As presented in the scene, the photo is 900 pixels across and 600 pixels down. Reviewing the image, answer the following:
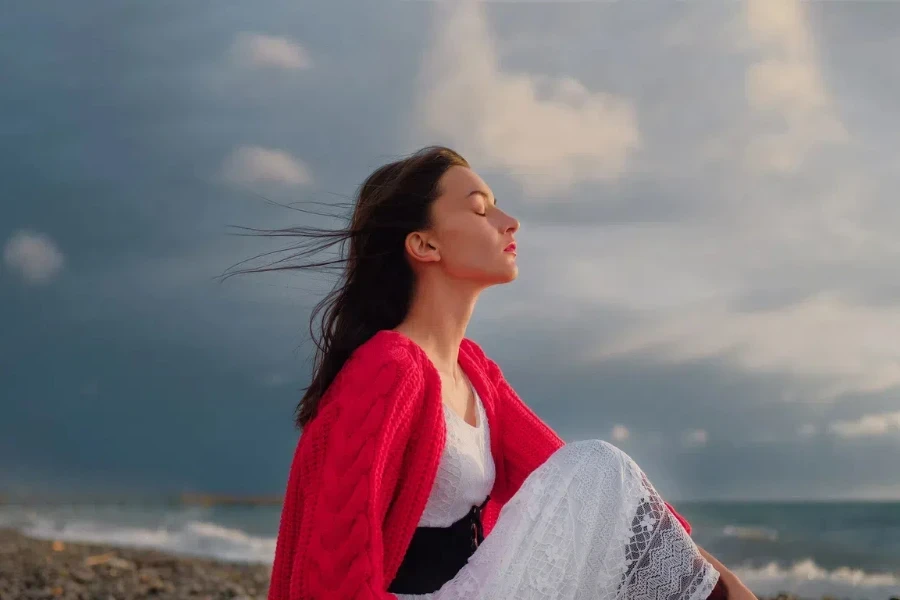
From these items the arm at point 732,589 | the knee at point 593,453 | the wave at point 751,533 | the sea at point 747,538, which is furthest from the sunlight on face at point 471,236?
the wave at point 751,533

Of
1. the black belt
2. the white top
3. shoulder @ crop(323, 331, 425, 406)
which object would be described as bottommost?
the black belt

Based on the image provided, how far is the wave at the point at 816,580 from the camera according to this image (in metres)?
8.80

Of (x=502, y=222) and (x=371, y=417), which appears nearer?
(x=371, y=417)

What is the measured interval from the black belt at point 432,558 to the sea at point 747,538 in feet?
19.7

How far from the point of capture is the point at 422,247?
2.66m

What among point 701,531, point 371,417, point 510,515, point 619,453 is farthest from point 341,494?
point 701,531

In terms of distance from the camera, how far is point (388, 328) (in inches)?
106

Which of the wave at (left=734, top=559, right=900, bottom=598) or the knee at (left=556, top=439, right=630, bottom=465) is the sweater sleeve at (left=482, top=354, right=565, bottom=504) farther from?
the wave at (left=734, top=559, right=900, bottom=598)

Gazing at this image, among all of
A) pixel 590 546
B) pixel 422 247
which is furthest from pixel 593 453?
pixel 422 247

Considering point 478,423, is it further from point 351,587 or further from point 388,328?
point 351,587

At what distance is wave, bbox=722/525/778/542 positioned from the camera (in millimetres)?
11500

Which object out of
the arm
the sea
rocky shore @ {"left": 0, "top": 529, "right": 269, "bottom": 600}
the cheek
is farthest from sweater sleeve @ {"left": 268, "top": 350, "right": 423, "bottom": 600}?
the sea

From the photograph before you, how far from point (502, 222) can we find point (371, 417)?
779mm

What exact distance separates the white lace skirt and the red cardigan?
22 cm
